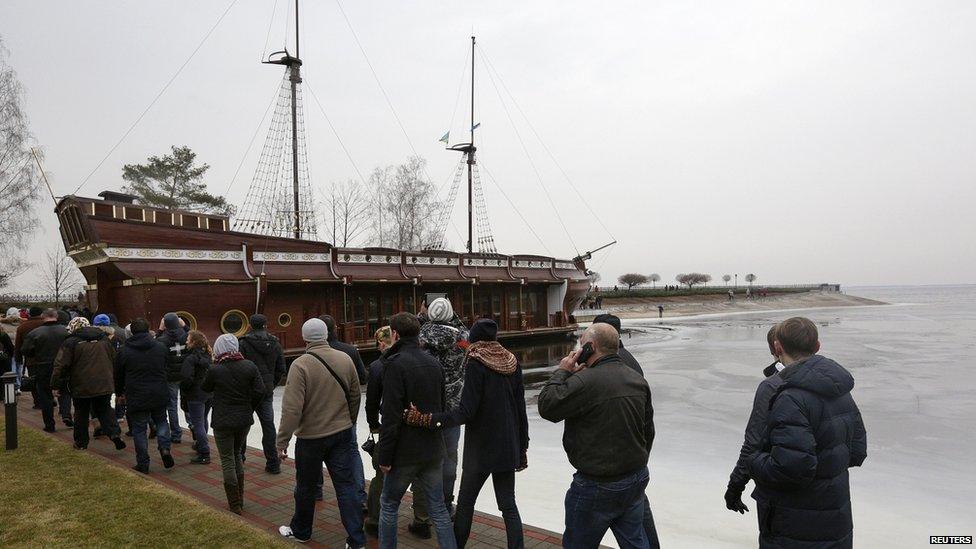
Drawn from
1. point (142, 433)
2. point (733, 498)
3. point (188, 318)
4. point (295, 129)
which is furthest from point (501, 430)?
point (295, 129)

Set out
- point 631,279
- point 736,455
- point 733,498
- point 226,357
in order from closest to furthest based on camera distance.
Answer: point 733,498 < point 226,357 < point 736,455 < point 631,279

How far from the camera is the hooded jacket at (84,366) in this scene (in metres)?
6.10

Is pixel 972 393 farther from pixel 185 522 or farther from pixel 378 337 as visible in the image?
pixel 185 522

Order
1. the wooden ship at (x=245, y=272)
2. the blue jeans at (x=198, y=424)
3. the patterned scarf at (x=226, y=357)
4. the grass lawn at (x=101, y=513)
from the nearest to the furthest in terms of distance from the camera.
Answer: the grass lawn at (x=101, y=513) → the patterned scarf at (x=226, y=357) → the blue jeans at (x=198, y=424) → the wooden ship at (x=245, y=272)

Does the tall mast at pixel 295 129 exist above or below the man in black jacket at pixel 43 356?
above

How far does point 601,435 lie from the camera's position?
9.52 feet

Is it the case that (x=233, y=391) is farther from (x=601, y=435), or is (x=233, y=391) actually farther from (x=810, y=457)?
(x=810, y=457)

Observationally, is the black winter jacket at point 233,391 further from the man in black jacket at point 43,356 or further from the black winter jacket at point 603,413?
the man in black jacket at point 43,356

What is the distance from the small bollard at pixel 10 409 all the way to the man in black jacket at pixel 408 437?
5.57 m

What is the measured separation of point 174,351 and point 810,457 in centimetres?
665

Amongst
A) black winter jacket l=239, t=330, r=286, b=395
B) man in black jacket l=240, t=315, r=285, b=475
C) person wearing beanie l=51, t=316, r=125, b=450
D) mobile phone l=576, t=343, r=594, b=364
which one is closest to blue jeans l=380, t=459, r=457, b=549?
mobile phone l=576, t=343, r=594, b=364

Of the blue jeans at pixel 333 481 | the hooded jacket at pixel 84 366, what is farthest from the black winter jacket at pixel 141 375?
the blue jeans at pixel 333 481

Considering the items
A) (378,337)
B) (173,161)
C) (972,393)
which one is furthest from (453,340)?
(173,161)

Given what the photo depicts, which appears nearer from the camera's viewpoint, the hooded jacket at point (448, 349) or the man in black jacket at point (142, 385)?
the hooded jacket at point (448, 349)
